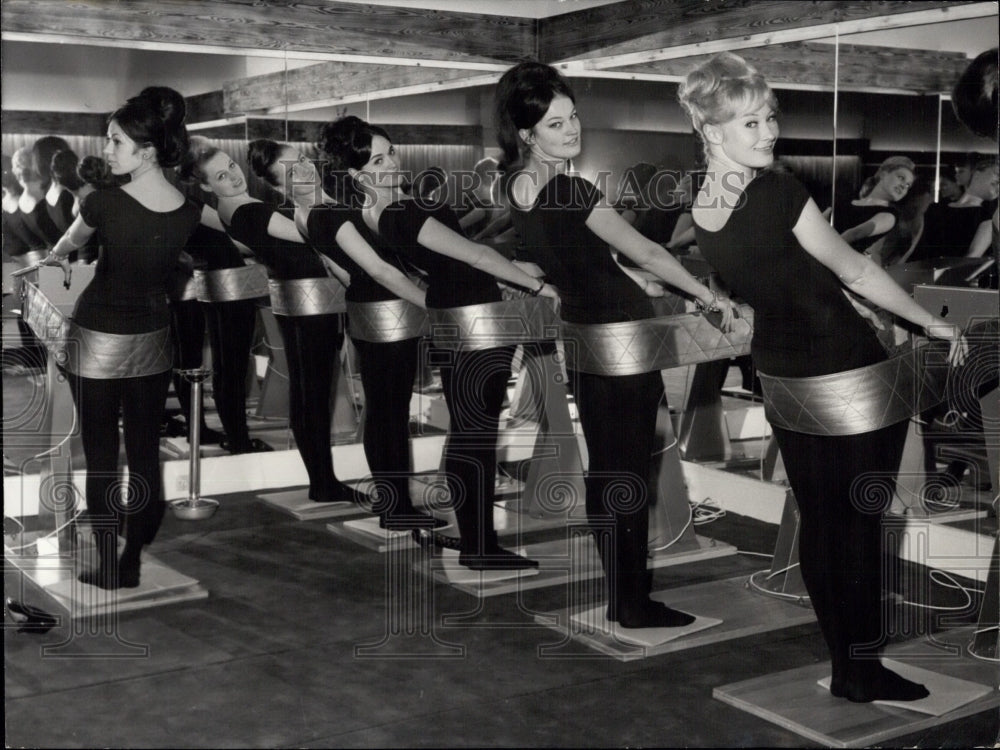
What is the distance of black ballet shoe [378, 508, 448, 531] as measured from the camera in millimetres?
4133

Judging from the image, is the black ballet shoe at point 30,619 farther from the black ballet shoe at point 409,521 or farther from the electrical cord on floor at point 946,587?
the electrical cord on floor at point 946,587

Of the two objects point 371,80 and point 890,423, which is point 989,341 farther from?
point 371,80

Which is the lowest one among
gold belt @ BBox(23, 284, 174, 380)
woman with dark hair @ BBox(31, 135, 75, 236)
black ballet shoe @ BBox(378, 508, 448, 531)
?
black ballet shoe @ BBox(378, 508, 448, 531)

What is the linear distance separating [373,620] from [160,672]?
0.64m

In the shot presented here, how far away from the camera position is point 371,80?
148 inches

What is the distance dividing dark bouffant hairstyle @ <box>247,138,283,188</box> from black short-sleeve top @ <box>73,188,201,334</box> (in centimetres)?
23

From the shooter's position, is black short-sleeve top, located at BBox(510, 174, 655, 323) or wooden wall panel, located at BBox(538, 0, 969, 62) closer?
black short-sleeve top, located at BBox(510, 174, 655, 323)

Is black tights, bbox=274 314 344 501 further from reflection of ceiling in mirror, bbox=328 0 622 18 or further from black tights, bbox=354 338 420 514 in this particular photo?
reflection of ceiling in mirror, bbox=328 0 622 18

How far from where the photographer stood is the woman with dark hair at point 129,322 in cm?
347

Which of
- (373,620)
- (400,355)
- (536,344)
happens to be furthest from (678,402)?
(373,620)

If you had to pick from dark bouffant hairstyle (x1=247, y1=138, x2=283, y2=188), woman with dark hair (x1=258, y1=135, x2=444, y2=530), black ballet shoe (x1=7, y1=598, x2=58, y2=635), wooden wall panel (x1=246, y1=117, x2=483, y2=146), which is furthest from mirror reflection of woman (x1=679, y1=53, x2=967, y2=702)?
black ballet shoe (x1=7, y1=598, x2=58, y2=635)

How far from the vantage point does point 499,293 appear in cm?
394

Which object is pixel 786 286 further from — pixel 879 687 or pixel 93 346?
pixel 93 346

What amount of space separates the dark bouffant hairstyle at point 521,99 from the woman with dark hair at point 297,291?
23.6 inches
